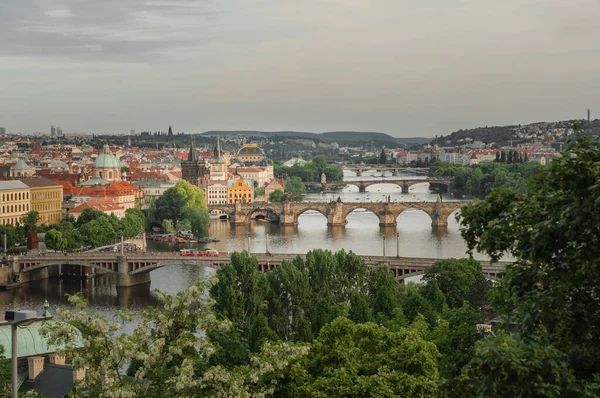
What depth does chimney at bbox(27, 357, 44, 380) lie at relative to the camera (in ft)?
55.4

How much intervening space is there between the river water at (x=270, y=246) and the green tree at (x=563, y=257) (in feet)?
54.6

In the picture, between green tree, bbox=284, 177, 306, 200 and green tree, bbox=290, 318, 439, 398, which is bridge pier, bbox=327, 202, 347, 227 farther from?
→ green tree, bbox=290, 318, 439, 398

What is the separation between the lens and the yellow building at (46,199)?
5712 centimetres

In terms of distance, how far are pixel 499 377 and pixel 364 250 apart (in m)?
40.9

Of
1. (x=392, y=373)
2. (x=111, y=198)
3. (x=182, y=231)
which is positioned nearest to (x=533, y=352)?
(x=392, y=373)

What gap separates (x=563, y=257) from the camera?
714cm

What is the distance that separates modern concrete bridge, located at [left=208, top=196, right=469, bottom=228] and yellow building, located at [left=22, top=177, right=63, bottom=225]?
1411cm

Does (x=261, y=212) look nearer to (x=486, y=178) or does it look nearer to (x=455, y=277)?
(x=486, y=178)

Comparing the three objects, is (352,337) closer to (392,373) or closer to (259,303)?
(392,373)

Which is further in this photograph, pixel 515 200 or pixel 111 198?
pixel 111 198

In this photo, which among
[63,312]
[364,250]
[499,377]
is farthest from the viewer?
[364,250]

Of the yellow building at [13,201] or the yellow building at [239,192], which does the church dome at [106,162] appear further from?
the yellow building at [13,201]

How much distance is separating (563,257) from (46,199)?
5382 cm

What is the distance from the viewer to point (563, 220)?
6.92 metres
